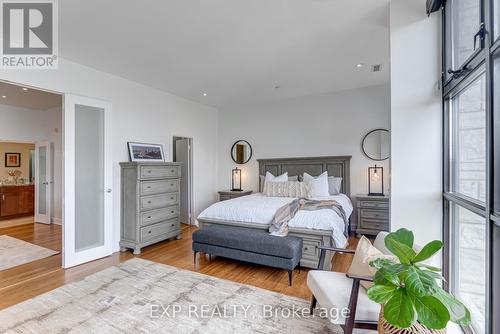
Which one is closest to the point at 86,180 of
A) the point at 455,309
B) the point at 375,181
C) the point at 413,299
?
the point at 413,299

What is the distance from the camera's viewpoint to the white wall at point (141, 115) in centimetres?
336

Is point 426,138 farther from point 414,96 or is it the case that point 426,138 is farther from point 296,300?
point 296,300

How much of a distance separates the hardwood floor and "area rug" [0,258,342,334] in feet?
0.61

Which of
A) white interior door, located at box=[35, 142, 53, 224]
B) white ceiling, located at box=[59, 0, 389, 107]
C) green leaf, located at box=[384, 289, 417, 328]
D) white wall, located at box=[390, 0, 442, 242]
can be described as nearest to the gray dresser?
white ceiling, located at box=[59, 0, 389, 107]

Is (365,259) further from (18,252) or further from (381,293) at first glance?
(18,252)

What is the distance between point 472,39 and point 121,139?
4.46 m

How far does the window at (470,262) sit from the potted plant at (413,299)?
2.12 feet

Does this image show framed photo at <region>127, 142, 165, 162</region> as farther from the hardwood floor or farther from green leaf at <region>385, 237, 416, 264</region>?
green leaf at <region>385, 237, 416, 264</region>

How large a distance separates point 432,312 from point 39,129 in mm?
8274

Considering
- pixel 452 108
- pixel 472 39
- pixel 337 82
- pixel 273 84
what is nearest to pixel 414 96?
pixel 452 108

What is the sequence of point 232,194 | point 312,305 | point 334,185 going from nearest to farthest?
point 312,305 < point 334,185 < point 232,194

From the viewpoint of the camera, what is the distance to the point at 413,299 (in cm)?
109

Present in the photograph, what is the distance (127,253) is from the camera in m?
3.85

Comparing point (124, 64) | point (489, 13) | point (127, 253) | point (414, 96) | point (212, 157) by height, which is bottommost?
point (127, 253)
